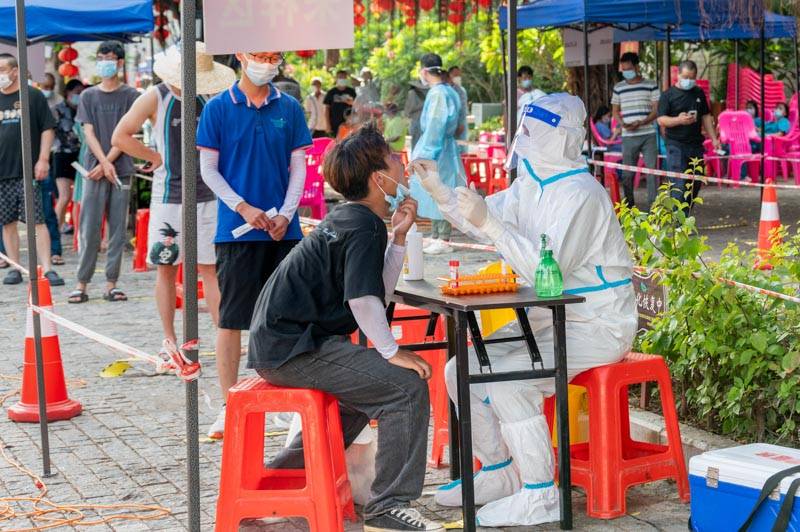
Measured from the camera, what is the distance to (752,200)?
17453mm

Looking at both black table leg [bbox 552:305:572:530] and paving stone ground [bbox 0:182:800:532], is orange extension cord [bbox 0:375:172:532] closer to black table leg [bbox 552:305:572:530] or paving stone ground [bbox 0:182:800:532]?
paving stone ground [bbox 0:182:800:532]

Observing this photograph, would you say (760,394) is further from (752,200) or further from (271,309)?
(752,200)

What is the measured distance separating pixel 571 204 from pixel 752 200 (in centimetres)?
1335

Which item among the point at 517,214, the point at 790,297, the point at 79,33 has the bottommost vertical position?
the point at 790,297

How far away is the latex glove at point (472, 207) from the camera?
477cm

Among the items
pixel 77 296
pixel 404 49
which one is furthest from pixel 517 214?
pixel 404 49

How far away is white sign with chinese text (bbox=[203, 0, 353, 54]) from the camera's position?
169 inches

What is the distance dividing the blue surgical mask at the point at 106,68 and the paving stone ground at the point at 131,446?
2.22 metres

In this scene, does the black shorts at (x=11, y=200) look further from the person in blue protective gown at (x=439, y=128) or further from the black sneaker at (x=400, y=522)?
the black sneaker at (x=400, y=522)

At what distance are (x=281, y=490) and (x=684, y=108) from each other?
10399 millimetres

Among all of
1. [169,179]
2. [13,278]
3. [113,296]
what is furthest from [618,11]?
[169,179]

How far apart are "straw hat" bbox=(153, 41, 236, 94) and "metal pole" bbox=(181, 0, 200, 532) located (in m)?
3.09

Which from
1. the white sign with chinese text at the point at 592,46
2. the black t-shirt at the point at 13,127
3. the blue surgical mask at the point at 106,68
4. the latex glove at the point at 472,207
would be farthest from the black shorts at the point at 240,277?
the white sign with chinese text at the point at 592,46

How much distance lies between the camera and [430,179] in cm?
482
